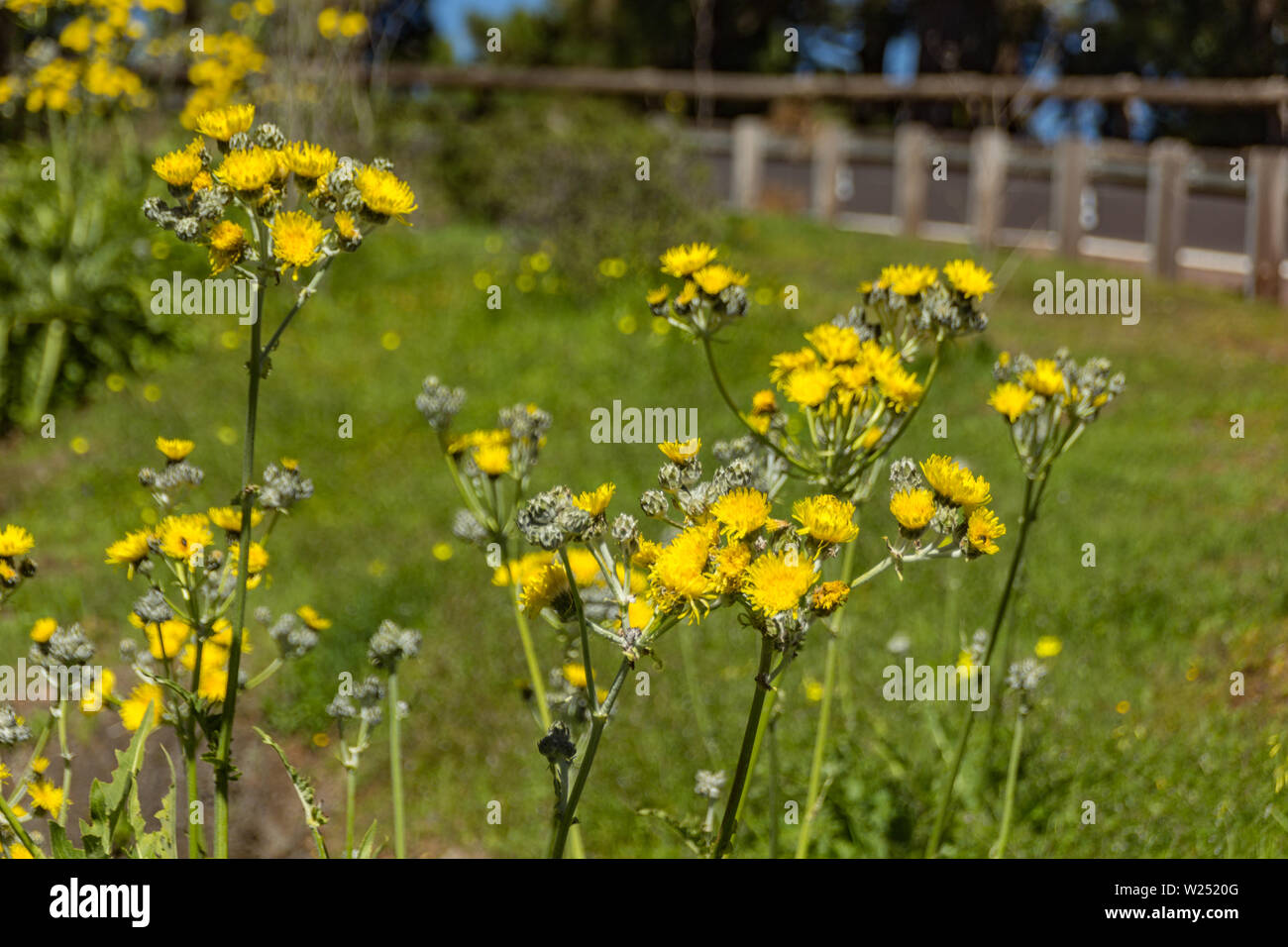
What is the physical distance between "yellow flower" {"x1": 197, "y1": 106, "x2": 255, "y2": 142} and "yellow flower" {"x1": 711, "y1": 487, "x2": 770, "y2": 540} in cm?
80

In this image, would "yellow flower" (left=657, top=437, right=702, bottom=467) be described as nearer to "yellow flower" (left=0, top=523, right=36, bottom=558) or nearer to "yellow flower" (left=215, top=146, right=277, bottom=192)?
"yellow flower" (left=215, top=146, right=277, bottom=192)

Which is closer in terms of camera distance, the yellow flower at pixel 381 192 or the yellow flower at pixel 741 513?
the yellow flower at pixel 741 513

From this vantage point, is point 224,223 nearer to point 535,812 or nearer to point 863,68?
point 535,812

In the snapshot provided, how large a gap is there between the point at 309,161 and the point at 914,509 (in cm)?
86

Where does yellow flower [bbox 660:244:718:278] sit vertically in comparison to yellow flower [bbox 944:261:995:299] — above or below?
above

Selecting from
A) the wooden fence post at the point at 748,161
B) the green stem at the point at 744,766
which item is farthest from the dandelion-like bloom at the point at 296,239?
the wooden fence post at the point at 748,161

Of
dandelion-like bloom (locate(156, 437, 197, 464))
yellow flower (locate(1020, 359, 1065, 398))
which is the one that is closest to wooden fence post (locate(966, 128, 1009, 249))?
yellow flower (locate(1020, 359, 1065, 398))

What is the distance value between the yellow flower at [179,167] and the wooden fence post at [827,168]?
1399cm

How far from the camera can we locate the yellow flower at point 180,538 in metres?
1.70

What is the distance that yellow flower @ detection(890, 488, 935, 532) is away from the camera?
58.5 inches

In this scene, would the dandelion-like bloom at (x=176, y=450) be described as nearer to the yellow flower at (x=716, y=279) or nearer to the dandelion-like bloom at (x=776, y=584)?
the yellow flower at (x=716, y=279)

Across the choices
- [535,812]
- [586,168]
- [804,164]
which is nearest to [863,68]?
[804,164]

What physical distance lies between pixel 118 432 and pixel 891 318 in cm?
498

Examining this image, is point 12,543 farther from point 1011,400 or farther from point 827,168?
point 827,168
